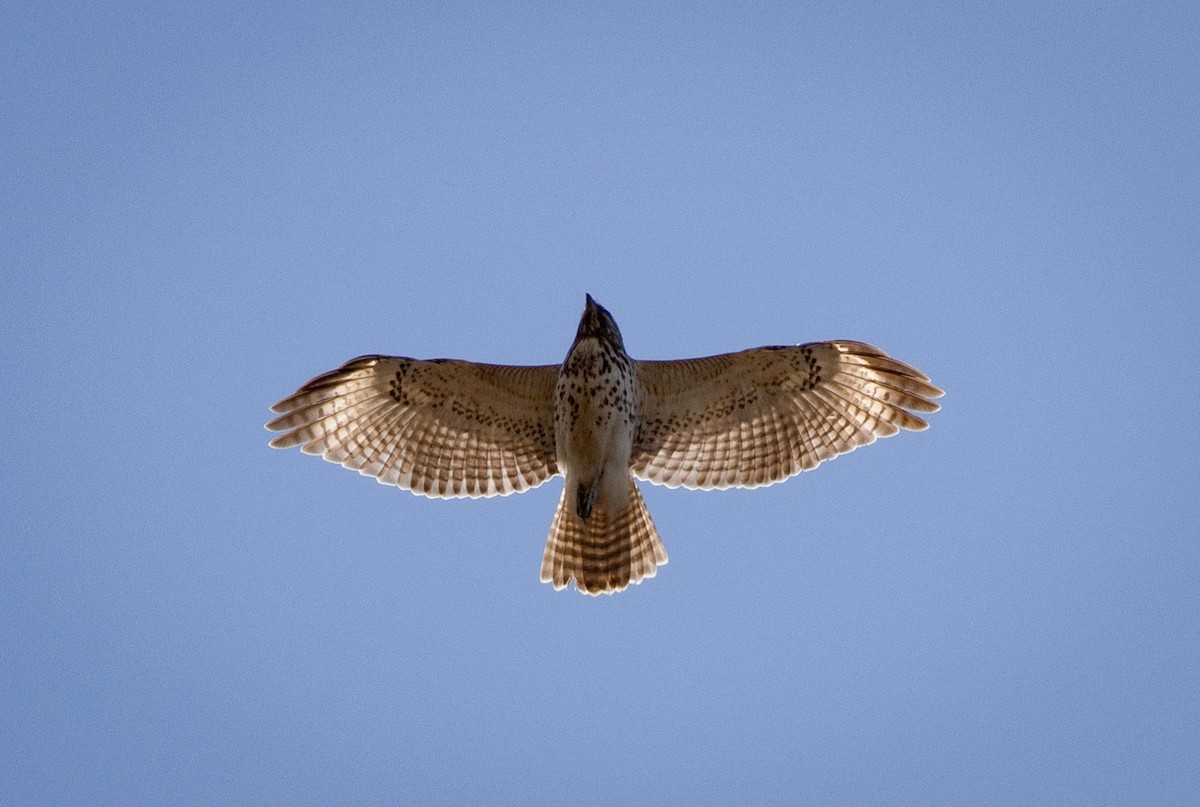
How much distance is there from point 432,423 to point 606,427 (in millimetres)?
1679

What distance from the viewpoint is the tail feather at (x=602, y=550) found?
12898 millimetres

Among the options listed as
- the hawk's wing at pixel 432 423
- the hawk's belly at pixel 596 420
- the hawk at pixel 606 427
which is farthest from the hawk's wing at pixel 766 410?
the hawk's wing at pixel 432 423

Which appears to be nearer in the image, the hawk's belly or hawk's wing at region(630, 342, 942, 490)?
the hawk's belly

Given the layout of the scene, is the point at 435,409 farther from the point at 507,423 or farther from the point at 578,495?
the point at 578,495

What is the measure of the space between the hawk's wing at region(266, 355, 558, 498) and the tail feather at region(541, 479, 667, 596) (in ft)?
2.00

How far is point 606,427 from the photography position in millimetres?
12344

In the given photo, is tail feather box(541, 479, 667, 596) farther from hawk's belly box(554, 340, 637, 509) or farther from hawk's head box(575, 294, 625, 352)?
hawk's head box(575, 294, 625, 352)

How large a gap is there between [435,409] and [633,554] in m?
2.07

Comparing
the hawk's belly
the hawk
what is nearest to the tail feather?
the hawk

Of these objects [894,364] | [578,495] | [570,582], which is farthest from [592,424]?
[894,364]

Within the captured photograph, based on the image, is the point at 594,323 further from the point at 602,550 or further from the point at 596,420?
the point at 602,550

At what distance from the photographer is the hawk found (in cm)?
1262

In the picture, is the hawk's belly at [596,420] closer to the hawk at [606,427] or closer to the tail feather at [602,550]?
the hawk at [606,427]

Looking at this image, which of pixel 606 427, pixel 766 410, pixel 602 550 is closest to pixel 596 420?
pixel 606 427
